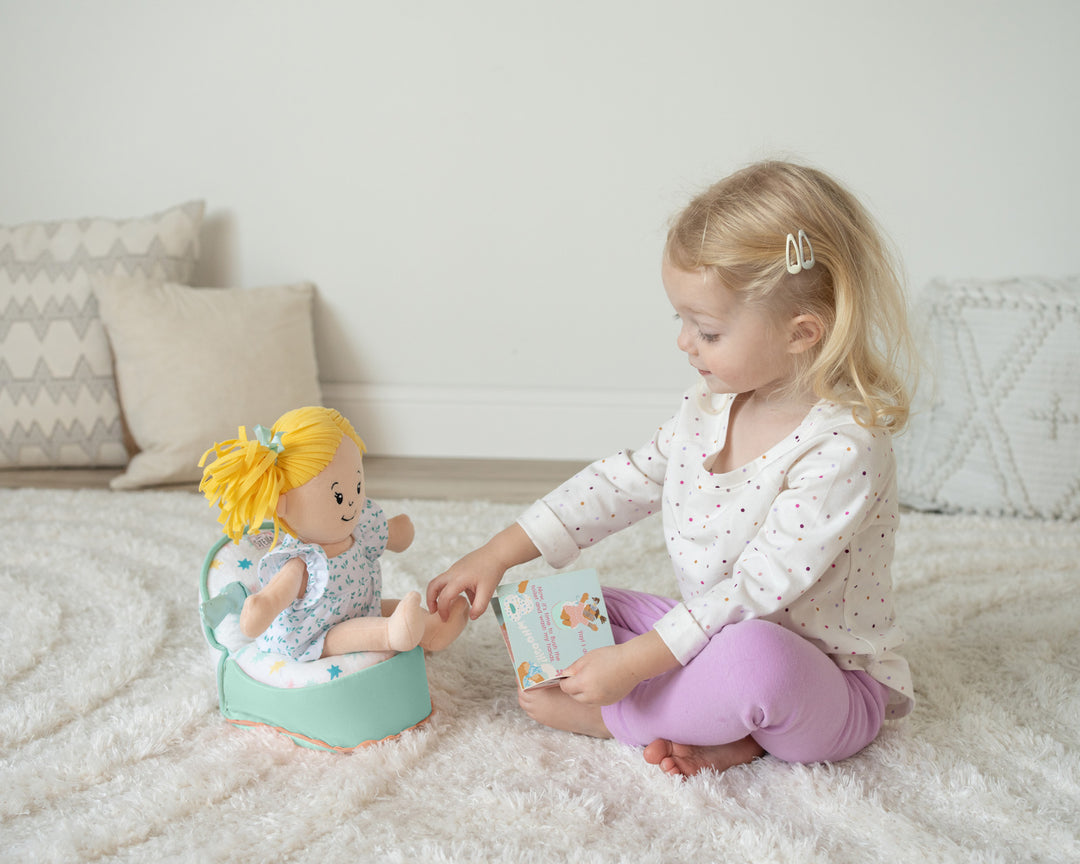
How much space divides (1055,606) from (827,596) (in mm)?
527

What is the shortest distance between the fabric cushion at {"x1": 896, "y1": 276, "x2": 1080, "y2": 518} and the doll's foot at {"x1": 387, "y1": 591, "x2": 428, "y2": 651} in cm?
104

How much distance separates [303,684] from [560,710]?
251 mm

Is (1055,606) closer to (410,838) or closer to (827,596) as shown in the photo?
(827,596)

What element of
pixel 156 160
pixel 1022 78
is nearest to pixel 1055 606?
pixel 1022 78

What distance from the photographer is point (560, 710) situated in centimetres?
96

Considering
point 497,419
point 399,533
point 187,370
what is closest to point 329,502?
point 399,533

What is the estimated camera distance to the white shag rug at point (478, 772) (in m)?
0.79

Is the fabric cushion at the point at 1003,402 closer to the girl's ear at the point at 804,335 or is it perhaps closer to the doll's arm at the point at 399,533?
the girl's ear at the point at 804,335

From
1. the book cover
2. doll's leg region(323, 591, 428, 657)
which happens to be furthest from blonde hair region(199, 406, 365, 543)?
the book cover

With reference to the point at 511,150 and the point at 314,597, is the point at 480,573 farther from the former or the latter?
the point at 511,150

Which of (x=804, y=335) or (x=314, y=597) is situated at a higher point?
(x=804, y=335)

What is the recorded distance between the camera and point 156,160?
79.7 inches

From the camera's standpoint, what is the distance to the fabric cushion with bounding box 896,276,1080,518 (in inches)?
62.7

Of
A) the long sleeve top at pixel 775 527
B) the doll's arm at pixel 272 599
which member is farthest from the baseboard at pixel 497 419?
the doll's arm at pixel 272 599
